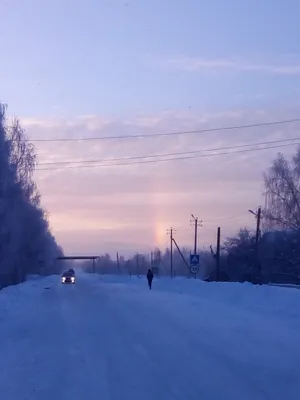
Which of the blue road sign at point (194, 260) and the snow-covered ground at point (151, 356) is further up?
the blue road sign at point (194, 260)

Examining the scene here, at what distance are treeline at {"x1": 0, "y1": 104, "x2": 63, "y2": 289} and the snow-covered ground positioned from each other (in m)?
24.8

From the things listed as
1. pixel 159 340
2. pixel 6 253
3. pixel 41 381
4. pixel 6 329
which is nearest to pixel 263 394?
pixel 41 381

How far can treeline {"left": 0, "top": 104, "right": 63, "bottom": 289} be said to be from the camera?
53406mm

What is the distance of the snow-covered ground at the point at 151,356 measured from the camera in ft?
37.8

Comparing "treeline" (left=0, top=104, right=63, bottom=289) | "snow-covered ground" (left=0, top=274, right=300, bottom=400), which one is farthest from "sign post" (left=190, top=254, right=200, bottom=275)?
"snow-covered ground" (left=0, top=274, right=300, bottom=400)

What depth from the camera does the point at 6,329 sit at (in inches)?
933

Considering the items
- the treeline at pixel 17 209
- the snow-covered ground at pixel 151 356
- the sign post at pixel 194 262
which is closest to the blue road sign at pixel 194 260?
the sign post at pixel 194 262

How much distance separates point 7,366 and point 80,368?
1.43 metres

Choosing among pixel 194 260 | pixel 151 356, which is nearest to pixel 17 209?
pixel 194 260

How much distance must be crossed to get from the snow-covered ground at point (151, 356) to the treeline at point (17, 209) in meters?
24.8

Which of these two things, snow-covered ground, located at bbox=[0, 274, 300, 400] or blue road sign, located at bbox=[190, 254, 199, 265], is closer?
snow-covered ground, located at bbox=[0, 274, 300, 400]

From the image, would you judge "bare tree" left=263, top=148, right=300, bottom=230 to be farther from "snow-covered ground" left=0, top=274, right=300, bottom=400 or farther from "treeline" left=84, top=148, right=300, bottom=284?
"snow-covered ground" left=0, top=274, right=300, bottom=400

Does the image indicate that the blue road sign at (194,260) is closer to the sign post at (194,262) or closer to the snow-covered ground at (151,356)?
the sign post at (194,262)

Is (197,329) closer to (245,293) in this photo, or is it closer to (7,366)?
(7,366)
